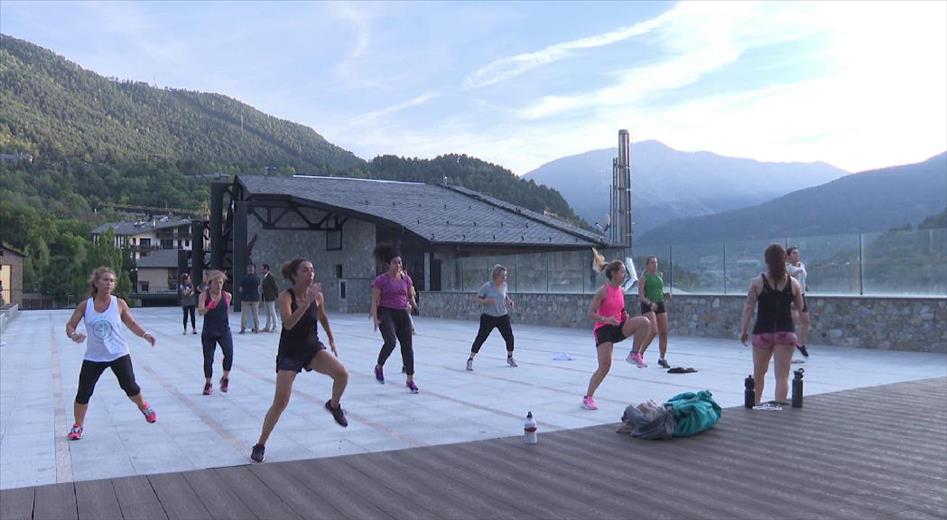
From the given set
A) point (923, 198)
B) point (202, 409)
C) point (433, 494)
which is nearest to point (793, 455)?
point (433, 494)

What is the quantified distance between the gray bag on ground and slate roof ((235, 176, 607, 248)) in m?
23.2

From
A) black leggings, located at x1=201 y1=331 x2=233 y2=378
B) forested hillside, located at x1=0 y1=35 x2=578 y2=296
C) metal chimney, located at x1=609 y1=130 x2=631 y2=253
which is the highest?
forested hillside, located at x1=0 y1=35 x2=578 y2=296

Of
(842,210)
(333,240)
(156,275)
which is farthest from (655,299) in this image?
(842,210)

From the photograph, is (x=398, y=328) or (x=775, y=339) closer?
(x=775, y=339)

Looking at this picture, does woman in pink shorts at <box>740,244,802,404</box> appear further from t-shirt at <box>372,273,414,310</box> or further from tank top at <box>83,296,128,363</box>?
tank top at <box>83,296,128,363</box>

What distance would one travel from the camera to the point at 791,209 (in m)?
102

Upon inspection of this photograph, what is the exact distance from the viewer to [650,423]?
6824 millimetres

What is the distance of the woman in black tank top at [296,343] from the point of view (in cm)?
607

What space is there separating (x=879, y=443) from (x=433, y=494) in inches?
156

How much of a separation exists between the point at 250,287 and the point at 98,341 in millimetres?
12362

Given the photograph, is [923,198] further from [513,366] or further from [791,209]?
[513,366]

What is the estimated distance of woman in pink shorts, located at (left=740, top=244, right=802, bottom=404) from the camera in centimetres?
779

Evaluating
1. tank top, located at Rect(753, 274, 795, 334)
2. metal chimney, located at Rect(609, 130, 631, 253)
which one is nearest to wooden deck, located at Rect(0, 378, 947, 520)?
tank top, located at Rect(753, 274, 795, 334)

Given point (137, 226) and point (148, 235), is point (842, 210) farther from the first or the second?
point (137, 226)
